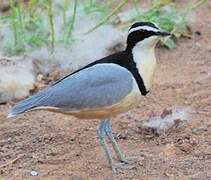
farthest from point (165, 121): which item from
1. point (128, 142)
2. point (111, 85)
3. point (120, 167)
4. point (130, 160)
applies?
point (111, 85)

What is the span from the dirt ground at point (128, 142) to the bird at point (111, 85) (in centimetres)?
36

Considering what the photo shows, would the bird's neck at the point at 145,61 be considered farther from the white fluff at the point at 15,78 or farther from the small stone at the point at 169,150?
the white fluff at the point at 15,78

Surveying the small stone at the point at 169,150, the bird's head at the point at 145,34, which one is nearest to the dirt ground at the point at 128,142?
the small stone at the point at 169,150

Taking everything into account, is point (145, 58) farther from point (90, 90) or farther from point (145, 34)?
point (90, 90)

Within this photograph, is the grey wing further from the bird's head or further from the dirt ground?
the dirt ground

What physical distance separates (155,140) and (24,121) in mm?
979

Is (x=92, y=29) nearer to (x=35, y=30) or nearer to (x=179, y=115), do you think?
(x=35, y=30)

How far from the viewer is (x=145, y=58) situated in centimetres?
393

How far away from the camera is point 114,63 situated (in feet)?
13.1

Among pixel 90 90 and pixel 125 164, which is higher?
pixel 90 90

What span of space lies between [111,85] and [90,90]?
0.12 metres

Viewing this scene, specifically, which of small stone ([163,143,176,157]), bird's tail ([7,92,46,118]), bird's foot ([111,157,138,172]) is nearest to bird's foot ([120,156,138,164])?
bird's foot ([111,157,138,172])

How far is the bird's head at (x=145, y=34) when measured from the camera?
390 centimetres

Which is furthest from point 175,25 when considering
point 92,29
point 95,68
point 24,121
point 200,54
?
point 95,68
